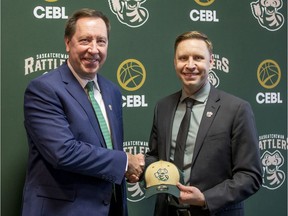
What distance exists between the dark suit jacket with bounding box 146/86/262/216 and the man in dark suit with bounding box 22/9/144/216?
338 millimetres

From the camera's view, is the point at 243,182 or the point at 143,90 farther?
the point at 143,90

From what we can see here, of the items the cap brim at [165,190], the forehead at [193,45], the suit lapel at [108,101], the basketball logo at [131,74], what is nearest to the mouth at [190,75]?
the forehead at [193,45]

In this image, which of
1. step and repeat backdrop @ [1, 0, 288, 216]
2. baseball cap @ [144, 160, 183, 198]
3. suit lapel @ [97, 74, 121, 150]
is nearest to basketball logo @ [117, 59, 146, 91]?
step and repeat backdrop @ [1, 0, 288, 216]

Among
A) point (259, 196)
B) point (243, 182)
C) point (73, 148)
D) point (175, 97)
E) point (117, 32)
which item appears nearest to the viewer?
point (73, 148)

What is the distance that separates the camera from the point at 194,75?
185 centimetres

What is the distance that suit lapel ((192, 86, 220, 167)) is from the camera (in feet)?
5.84

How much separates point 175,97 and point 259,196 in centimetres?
117

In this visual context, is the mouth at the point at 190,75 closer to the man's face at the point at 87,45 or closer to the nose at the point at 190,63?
the nose at the point at 190,63

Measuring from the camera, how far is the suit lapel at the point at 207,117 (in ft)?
5.84

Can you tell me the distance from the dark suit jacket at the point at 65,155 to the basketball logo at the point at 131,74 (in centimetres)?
65

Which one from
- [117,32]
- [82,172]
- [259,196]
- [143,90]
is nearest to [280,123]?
[259,196]

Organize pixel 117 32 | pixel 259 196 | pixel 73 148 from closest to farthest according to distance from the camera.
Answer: pixel 73 148
pixel 117 32
pixel 259 196

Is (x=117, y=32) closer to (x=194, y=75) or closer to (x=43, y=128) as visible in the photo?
(x=194, y=75)

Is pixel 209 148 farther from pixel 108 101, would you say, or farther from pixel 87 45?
pixel 87 45
